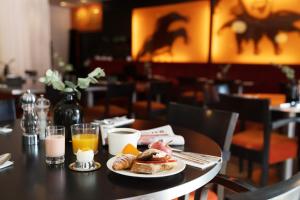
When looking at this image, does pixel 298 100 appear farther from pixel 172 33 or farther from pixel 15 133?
pixel 172 33

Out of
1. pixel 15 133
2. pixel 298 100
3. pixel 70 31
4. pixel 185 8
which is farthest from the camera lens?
→ pixel 70 31

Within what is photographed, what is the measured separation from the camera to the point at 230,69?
20.9 feet

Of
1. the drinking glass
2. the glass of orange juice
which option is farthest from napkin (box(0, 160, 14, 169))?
the glass of orange juice

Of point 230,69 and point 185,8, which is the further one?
point 185,8

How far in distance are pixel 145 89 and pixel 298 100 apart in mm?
2517

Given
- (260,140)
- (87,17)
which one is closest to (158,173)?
(260,140)

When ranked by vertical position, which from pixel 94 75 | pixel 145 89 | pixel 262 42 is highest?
pixel 262 42

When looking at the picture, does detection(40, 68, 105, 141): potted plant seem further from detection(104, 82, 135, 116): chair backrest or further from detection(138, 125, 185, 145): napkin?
detection(104, 82, 135, 116): chair backrest

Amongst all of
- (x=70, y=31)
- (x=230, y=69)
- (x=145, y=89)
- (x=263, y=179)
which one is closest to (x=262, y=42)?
(x=230, y=69)

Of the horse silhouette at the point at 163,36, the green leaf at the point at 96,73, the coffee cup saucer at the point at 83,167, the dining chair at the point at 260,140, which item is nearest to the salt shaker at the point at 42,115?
the green leaf at the point at 96,73

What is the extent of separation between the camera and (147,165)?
99 cm

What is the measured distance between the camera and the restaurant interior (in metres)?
1.01

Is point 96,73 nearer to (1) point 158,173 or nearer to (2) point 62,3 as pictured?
(1) point 158,173

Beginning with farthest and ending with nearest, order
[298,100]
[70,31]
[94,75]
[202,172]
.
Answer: [70,31], [298,100], [94,75], [202,172]
